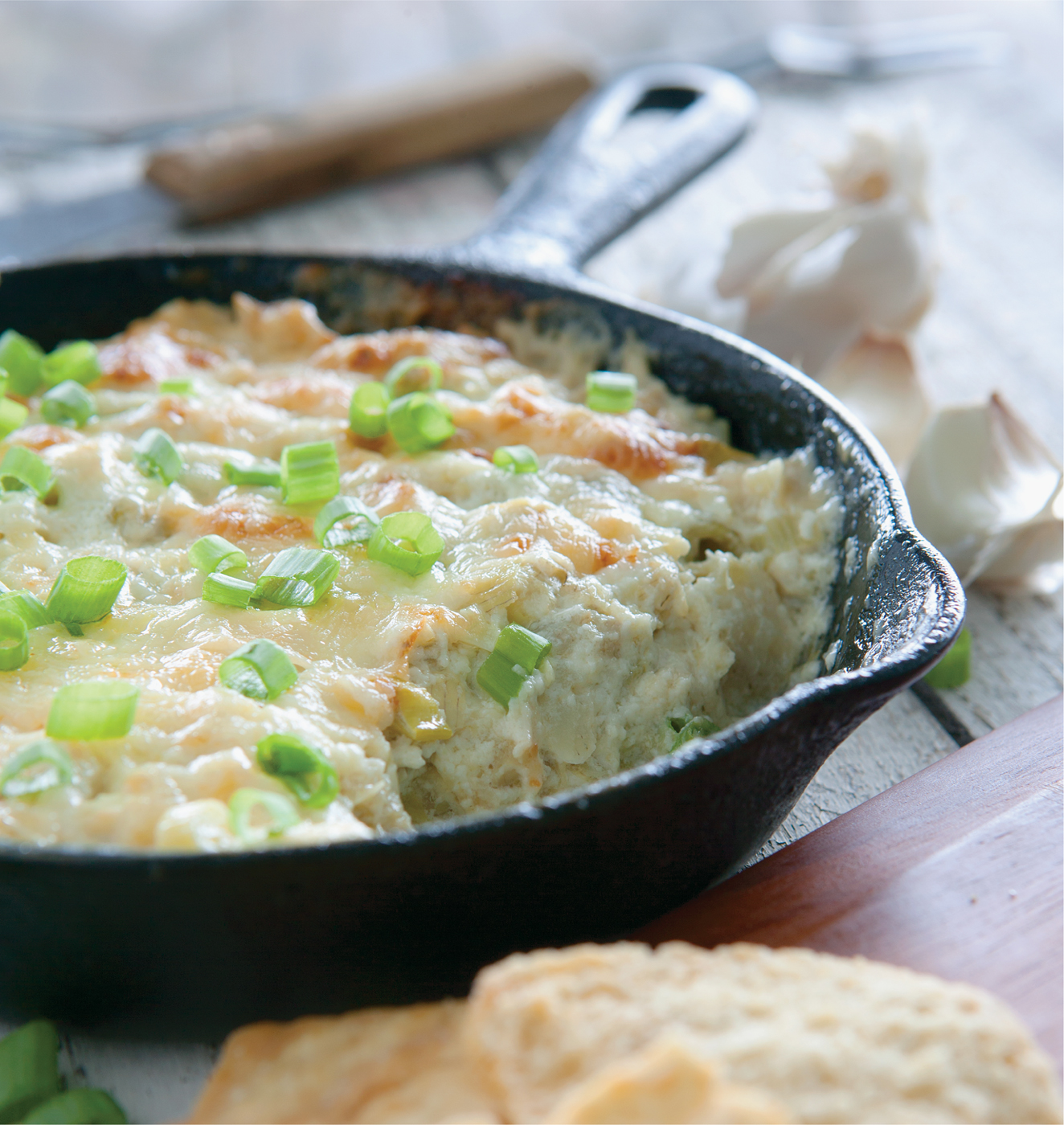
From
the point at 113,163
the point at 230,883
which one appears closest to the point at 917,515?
the point at 230,883

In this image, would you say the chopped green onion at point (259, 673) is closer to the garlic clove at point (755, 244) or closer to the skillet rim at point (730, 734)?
the skillet rim at point (730, 734)

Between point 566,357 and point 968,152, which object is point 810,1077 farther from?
point 968,152

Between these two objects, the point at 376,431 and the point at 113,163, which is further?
the point at 113,163

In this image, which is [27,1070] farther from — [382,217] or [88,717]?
[382,217]

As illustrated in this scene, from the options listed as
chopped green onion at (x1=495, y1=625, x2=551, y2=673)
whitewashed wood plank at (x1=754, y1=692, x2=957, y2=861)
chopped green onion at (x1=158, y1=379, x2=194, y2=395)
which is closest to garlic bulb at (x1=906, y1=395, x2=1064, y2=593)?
whitewashed wood plank at (x1=754, y1=692, x2=957, y2=861)

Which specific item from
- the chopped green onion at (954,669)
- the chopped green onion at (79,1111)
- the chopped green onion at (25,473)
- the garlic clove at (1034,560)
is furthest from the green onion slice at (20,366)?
the garlic clove at (1034,560)

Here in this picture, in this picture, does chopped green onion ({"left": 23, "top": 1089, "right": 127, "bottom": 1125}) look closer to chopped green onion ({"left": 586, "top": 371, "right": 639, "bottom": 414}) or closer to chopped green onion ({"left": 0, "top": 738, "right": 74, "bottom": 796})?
chopped green onion ({"left": 0, "top": 738, "right": 74, "bottom": 796})

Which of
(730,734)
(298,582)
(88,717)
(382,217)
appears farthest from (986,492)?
(382,217)
